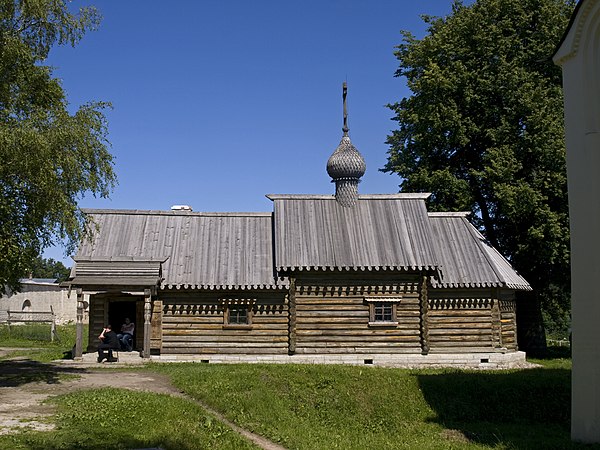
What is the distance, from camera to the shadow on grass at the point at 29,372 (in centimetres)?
1650

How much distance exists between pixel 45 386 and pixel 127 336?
7485 mm


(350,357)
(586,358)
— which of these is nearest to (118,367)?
(350,357)

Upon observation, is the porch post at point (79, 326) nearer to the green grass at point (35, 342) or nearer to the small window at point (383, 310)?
the green grass at point (35, 342)

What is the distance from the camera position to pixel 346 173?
26.3 metres

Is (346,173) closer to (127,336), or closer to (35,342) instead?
(127,336)

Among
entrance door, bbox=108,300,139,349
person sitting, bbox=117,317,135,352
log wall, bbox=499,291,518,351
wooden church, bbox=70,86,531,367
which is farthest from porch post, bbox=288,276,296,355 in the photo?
log wall, bbox=499,291,518,351

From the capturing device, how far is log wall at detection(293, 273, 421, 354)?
2306cm

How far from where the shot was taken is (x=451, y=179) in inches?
1128

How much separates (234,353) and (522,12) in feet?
66.2

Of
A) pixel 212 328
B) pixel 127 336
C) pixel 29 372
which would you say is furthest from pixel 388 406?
pixel 127 336

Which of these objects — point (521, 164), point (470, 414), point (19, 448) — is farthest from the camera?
point (521, 164)

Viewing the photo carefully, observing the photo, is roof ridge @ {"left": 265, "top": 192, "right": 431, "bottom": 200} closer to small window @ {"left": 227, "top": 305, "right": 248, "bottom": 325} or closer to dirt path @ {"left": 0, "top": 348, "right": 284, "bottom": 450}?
small window @ {"left": 227, "top": 305, "right": 248, "bottom": 325}

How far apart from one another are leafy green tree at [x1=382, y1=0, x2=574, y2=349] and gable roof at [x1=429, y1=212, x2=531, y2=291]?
2.00m

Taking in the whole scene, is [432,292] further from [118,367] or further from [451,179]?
[118,367]
